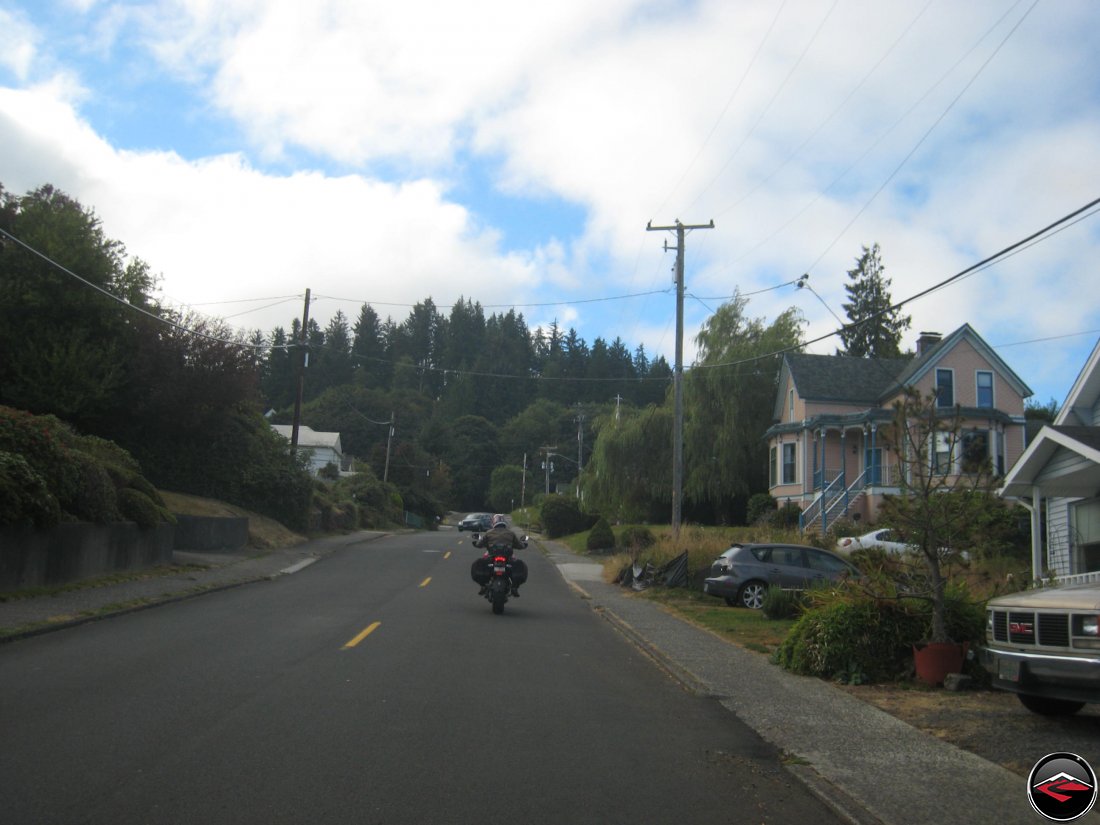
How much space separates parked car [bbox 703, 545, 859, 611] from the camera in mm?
19328

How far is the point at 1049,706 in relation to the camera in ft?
27.4

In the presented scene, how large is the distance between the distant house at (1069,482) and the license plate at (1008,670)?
6.95m

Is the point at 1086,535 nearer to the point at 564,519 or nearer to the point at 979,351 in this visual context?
the point at 979,351

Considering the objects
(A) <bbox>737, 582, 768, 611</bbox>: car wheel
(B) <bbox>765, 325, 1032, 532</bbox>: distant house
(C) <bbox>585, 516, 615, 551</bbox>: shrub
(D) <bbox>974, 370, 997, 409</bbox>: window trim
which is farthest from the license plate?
(D) <bbox>974, 370, 997, 409</bbox>: window trim

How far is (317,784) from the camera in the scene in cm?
585

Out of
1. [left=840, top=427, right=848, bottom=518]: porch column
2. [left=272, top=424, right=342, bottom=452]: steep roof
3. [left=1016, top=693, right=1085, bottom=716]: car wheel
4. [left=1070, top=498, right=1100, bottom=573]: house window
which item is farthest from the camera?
[left=272, top=424, right=342, bottom=452]: steep roof

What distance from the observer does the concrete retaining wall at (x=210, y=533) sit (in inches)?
1065

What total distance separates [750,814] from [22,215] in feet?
101

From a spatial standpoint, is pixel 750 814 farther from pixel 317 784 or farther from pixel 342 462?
pixel 342 462

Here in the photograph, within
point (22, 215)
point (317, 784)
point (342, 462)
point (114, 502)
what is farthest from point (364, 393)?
point (317, 784)

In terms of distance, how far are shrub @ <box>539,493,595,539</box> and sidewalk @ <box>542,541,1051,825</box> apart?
1496 inches

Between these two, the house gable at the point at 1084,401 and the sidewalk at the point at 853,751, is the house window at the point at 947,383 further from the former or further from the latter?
the sidewalk at the point at 853,751

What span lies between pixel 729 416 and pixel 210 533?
24.3 meters

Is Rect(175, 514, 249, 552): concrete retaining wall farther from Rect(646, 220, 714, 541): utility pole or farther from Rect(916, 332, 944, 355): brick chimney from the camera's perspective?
Rect(916, 332, 944, 355): brick chimney
